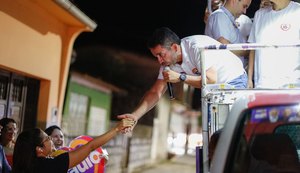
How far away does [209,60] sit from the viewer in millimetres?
3781

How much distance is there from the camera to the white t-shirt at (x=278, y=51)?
398 centimetres

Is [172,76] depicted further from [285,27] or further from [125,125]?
[285,27]

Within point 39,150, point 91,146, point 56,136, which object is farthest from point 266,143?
point 56,136

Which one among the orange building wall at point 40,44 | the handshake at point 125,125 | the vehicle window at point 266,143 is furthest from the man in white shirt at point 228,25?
the orange building wall at point 40,44

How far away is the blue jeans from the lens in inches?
152

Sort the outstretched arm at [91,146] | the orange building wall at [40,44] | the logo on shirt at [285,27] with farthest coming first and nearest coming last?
the orange building wall at [40,44], the logo on shirt at [285,27], the outstretched arm at [91,146]

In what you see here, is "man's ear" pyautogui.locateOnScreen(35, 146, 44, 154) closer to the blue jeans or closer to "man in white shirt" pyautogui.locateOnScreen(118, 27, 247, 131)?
"man in white shirt" pyautogui.locateOnScreen(118, 27, 247, 131)

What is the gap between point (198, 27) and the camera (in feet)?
33.3

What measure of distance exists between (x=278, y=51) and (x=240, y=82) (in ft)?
1.46

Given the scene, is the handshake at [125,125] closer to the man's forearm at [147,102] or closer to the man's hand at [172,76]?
the man's forearm at [147,102]

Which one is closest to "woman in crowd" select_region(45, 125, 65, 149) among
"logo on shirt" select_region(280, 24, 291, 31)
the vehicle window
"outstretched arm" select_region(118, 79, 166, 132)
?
"outstretched arm" select_region(118, 79, 166, 132)

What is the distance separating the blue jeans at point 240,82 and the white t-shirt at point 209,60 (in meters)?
0.03

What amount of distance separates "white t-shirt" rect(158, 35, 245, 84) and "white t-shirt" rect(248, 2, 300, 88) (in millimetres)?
244

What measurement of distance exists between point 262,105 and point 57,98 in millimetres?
6332
